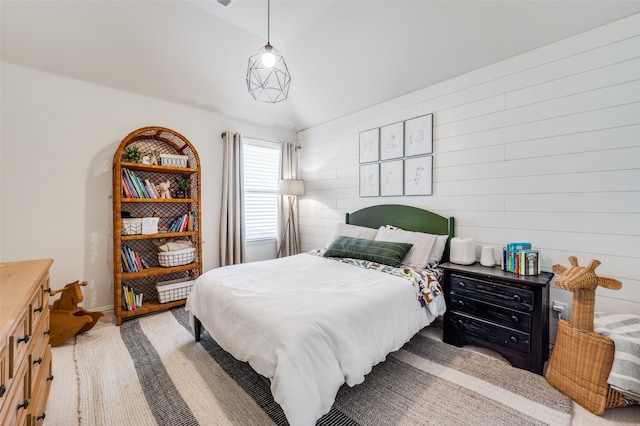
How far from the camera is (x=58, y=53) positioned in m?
2.62

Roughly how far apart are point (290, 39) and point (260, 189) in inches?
82.7

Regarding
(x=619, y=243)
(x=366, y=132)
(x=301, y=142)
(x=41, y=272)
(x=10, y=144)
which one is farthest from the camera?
(x=301, y=142)

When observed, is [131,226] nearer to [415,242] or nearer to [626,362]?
[415,242]

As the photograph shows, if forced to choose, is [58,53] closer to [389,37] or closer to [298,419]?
A: [389,37]

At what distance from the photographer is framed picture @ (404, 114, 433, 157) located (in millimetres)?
2949

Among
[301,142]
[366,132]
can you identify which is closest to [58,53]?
[301,142]

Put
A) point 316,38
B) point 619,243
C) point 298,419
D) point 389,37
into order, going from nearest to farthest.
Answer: point 298,419, point 619,243, point 389,37, point 316,38

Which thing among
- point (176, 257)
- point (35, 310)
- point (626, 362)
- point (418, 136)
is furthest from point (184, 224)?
point (626, 362)

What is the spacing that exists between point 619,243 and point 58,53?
5.06 metres

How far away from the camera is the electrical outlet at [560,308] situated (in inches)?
84.6

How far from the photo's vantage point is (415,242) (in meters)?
2.75

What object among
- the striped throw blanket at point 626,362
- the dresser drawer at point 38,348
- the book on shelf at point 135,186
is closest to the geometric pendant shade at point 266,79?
the book on shelf at point 135,186

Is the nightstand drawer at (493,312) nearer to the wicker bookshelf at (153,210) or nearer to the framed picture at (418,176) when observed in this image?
the framed picture at (418,176)

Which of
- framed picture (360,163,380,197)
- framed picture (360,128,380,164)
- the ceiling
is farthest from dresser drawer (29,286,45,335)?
framed picture (360,128,380,164)
